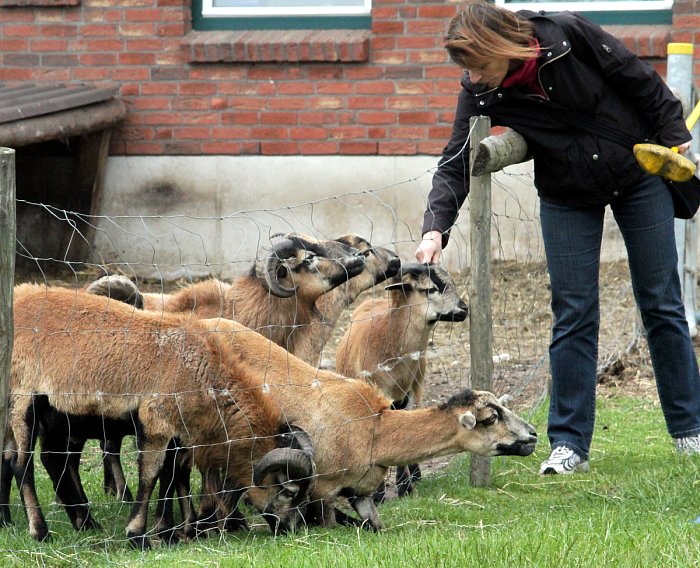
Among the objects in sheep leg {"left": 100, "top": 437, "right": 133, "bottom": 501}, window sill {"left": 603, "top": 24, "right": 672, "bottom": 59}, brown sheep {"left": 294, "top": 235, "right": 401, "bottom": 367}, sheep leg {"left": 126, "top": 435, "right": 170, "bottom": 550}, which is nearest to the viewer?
sheep leg {"left": 126, "top": 435, "right": 170, "bottom": 550}

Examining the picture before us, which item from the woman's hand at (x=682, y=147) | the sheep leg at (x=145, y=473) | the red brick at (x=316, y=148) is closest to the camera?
the sheep leg at (x=145, y=473)

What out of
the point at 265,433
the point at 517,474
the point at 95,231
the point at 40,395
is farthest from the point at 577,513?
the point at 95,231

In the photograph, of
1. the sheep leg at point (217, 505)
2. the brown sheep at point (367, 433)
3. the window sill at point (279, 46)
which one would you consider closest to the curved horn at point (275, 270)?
the brown sheep at point (367, 433)

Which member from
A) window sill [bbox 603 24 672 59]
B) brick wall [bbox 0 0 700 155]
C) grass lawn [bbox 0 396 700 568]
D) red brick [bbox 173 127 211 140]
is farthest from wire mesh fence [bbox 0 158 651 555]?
window sill [bbox 603 24 672 59]

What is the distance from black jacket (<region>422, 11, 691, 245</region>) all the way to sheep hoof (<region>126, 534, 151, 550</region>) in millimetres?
2105

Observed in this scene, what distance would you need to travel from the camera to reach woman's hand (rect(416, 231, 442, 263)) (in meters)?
6.00

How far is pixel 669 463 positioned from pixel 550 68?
224 centimetres

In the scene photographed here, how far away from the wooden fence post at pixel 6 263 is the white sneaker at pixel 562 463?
3032 mm

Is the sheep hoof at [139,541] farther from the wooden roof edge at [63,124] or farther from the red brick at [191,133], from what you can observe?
the red brick at [191,133]

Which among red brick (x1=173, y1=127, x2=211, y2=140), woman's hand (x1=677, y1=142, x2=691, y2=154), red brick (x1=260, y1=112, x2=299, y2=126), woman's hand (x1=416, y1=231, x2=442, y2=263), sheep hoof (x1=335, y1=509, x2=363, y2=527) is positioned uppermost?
woman's hand (x1=677, y1=142, x2=691, y2=154)

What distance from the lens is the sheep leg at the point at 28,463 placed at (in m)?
5.59

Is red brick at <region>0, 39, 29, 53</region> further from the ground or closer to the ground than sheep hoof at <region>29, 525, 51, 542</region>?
further from the ground

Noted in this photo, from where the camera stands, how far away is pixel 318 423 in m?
5.82

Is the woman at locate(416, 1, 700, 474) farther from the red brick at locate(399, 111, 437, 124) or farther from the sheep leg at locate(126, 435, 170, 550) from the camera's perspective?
the red brick at locate(399, 111, 437, 124)
